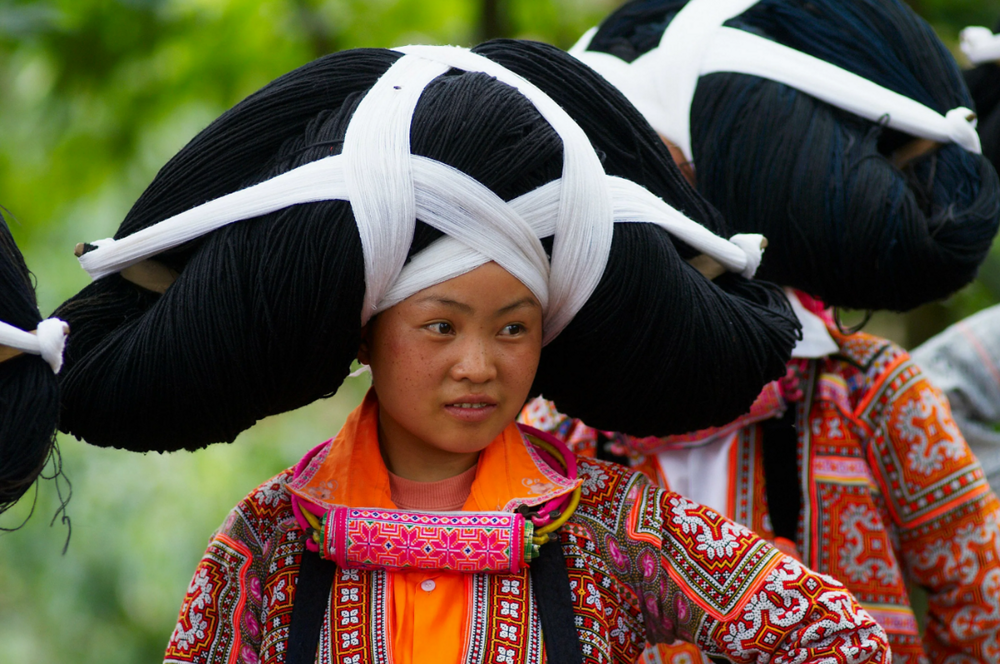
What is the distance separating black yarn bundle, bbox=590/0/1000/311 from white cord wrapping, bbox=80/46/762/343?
0.48m

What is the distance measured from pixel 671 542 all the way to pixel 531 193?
53 centimetres

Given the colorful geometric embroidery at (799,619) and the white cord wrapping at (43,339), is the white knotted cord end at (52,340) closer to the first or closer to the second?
the white cord wrapping at (43,339)

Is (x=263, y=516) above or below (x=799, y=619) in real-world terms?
above

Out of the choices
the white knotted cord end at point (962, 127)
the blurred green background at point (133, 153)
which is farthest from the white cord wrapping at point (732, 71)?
the blurred green background at point (133, 153)

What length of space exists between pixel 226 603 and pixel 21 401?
18.5 inches

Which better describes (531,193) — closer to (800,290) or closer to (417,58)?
(417,58)

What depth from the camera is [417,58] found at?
1.62m

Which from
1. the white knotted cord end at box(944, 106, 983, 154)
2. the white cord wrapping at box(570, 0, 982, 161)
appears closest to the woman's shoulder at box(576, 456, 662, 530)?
the white cord wrapping at box(570, 0, 982, 161)

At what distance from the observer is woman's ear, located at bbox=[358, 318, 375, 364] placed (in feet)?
5.32

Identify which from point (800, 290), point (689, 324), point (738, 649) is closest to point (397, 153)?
point (689, 324)

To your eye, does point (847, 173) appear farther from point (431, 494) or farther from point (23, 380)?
point (23, 380)

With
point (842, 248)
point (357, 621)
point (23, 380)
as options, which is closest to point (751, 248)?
point (842, 248)

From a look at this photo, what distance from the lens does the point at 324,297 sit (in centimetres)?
150

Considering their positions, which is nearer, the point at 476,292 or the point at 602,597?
the point at 476,292
